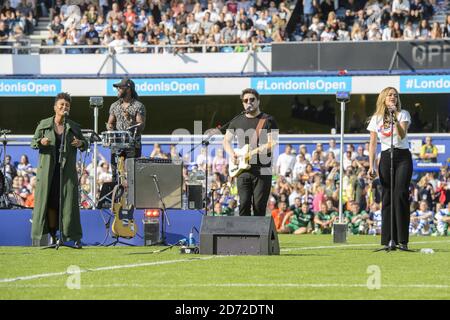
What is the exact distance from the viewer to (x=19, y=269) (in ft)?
36.9

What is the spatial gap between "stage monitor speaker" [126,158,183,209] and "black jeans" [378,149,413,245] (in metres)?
3.11

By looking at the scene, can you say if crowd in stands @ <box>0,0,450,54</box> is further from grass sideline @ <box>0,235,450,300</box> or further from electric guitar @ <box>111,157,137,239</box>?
grass sideline @ <box>0,235,450,300</box>

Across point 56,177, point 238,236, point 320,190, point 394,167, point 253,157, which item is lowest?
point 238,236

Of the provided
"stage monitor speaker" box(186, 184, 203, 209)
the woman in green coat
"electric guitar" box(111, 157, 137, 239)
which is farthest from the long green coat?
"stage monitor speaker" box(186, 184, 203, 209)

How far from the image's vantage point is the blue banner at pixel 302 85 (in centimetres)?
3058

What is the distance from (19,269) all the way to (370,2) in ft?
75.4

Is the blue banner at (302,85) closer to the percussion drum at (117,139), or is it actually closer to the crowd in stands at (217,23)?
the crowd in stands at (217,23)

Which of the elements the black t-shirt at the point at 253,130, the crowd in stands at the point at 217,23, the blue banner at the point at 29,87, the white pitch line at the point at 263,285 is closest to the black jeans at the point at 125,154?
the black t-shirt at the point at 253,130

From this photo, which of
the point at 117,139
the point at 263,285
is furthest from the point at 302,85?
the point at 263,285

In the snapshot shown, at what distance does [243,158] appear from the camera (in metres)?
13.9

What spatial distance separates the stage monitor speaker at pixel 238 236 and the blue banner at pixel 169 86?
18488 millimetres

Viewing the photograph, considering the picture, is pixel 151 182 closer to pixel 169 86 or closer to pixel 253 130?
pixel 253 130

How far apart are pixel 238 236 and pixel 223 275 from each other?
269cm
